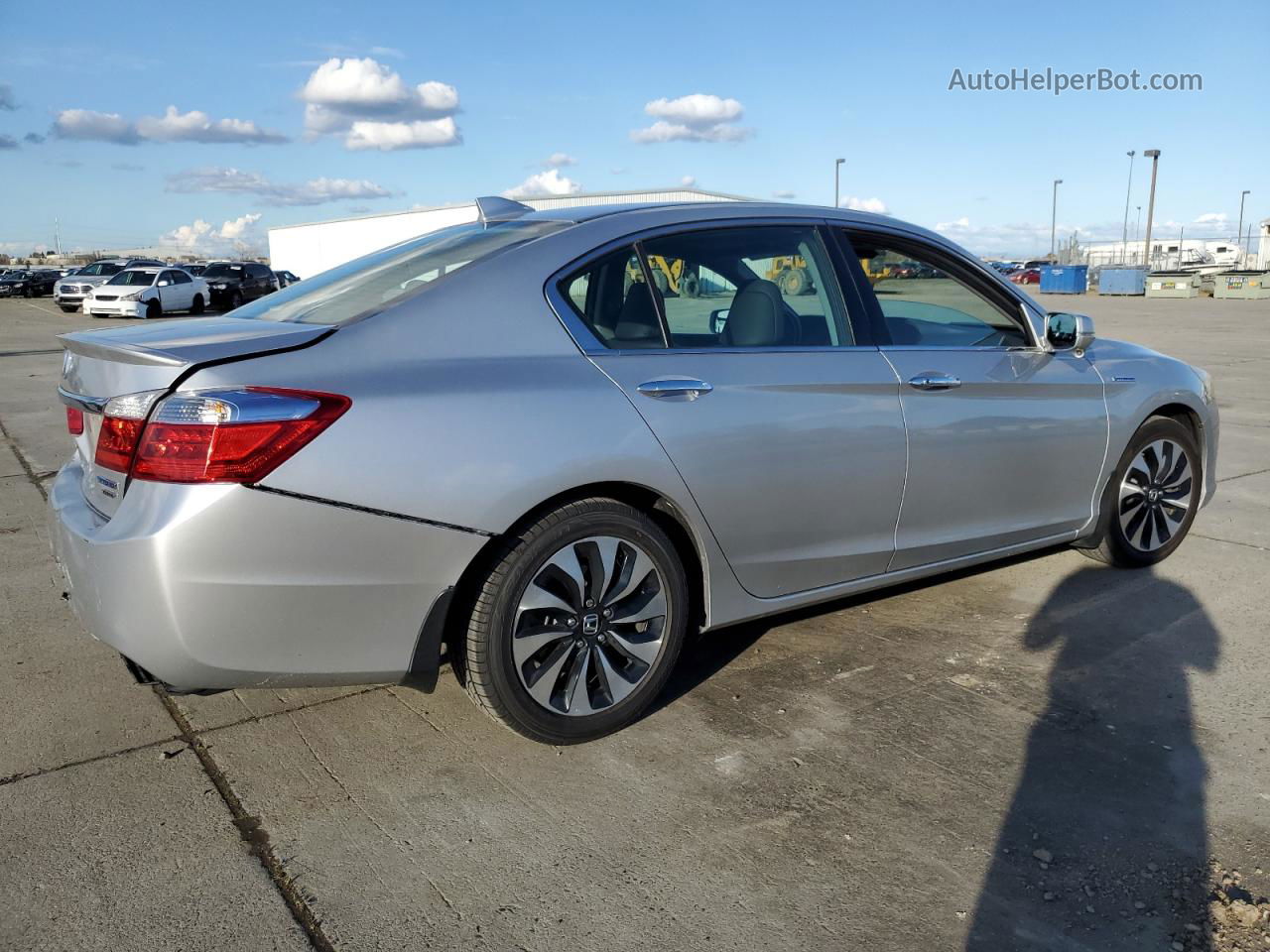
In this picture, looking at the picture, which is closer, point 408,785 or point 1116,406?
point 408,785

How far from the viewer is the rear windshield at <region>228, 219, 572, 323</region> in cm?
312

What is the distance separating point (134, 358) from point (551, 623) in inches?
52.4

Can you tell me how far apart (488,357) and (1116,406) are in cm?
298

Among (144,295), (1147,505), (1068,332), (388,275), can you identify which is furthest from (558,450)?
(144,295)

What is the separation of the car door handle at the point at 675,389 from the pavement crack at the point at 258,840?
1600 mm

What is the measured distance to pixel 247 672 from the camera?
105 inches

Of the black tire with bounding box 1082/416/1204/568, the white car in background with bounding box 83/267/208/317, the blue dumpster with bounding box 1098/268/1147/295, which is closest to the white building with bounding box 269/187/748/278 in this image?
the white car in background with bounding box 83/267/208/317

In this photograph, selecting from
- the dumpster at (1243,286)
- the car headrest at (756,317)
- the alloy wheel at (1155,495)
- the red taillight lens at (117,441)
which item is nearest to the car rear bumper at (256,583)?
the red taillight lens at (117,441)

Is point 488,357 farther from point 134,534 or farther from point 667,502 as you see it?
point 134,534

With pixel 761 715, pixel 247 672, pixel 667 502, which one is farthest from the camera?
pixel 761 715

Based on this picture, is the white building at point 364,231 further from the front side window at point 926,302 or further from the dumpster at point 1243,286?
the front side window at point 926,302

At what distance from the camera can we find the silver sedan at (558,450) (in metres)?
2.59

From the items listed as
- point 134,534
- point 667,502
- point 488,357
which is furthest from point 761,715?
point 134,534

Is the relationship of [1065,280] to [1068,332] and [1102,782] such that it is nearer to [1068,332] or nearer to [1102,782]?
[1068,332]
